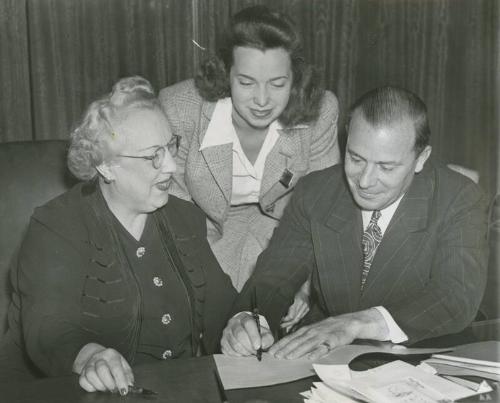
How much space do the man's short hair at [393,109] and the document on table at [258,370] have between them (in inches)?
32.0

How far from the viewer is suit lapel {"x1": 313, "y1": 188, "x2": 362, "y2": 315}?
2.26m

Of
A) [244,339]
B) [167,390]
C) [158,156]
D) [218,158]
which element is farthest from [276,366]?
[218,158]

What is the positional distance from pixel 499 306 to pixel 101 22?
8.09 ft

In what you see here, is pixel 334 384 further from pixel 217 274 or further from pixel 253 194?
pixel 253 194

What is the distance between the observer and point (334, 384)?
153cm

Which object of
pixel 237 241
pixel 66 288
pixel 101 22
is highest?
pixel 101 22

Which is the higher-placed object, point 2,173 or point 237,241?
point 2,173

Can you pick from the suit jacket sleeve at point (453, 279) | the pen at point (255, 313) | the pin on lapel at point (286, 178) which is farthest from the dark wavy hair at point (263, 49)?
the pen at point (255, 313)

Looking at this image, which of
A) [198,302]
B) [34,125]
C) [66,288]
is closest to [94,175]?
[66,288]

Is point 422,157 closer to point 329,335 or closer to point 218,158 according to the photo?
point 329,335

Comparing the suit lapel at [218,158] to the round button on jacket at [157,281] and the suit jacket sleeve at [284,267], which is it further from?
the round button on jacket at [157,281]

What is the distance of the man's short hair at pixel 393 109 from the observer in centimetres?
209

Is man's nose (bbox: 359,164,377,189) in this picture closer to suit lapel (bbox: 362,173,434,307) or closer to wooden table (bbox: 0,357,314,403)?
suit lapel (bbox: 362,173,434,307)

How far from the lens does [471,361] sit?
64.0 inches
